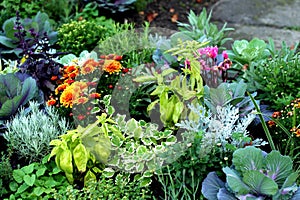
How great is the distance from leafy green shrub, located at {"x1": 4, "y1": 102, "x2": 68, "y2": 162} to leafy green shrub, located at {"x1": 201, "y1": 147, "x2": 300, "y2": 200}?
105cm

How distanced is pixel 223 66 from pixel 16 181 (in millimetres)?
1557

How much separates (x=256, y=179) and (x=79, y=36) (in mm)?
2386

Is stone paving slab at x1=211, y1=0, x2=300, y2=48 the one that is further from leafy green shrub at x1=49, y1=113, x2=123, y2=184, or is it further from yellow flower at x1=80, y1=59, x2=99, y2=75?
leafy green shrub at x1=49, y1=113, x2=123, y2=184

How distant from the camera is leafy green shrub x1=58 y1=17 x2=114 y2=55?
15.1 feet

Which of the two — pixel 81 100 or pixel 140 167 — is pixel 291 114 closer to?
pixel 140 167

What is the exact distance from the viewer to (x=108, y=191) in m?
3.03

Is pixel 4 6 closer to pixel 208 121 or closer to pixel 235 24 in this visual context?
pixel 235 24

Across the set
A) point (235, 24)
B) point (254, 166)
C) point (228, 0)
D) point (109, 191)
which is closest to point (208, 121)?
point (254, 166)

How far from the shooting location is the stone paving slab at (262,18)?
18.3 ft

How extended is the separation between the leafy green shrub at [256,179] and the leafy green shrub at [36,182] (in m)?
0.89

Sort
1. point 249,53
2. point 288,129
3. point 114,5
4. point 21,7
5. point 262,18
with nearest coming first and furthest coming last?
point 288,129, point 249,53, point 21,7, point 114,5, point 262,18

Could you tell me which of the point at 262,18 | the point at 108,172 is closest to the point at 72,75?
the point at 108,172

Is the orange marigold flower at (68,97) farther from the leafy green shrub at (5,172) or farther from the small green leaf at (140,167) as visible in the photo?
the small green leaf at (140,167)

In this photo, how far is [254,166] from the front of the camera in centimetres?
292
